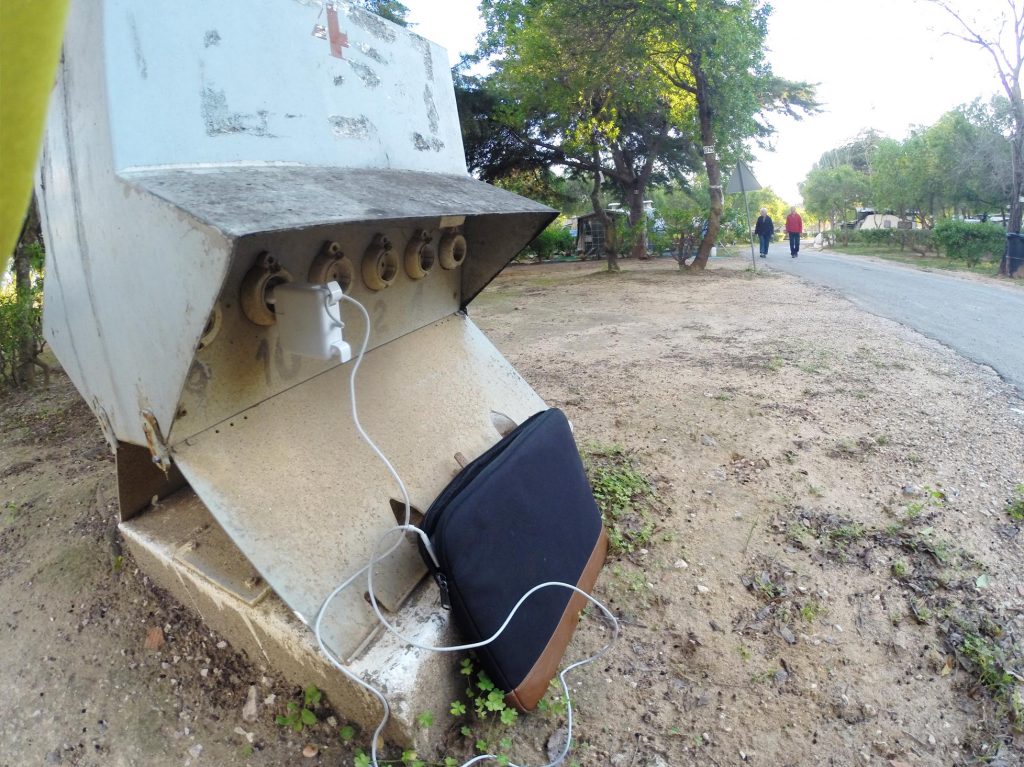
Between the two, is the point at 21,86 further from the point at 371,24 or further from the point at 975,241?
the point at 975,241

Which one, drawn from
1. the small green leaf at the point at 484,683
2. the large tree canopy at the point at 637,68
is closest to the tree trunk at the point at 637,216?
the large tree canopy at the point at 637,68

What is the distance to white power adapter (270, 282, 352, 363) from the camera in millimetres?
1650

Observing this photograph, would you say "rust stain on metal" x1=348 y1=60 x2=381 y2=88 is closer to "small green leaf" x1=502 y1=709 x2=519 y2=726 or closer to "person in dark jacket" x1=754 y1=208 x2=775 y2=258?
"small green leaf" x1=502 y1=709 x2=519 y2=726

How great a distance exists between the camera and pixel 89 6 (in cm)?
136

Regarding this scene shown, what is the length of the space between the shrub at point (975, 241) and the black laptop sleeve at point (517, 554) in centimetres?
1914

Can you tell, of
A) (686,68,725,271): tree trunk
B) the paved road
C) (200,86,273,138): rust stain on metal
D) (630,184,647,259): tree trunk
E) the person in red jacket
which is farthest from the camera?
the person in red jacket

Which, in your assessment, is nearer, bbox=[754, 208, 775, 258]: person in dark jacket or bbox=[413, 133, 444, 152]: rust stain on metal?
bbox=[413, 133, 444, 152]: rust stain on metal

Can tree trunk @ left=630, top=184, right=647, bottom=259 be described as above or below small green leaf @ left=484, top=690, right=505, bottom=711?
above

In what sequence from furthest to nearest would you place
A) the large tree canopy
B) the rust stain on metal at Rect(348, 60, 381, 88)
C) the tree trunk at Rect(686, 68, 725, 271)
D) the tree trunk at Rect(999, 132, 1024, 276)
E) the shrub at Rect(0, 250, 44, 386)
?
the tree trunk at Rect(999, 132, 1024, 276) < the tree trunk at Rect(686, 68, 725, 271) < the large tree canopy < the shrub at Rect(0, 250, 44, 386) < the rust stain on metal at Rect(348, 60, 381, 88)

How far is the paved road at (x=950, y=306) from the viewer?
5.40 m

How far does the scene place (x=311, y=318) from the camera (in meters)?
1.67

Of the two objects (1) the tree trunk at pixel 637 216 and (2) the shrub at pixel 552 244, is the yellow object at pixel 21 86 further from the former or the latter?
(2) the shrub at pixel 552 244

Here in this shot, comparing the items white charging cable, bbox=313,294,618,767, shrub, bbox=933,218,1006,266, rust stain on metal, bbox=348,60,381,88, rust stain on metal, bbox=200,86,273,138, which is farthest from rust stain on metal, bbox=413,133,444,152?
shrub, bbox=933,218,1006,266

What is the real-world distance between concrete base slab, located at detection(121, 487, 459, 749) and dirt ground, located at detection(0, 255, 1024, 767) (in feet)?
0.31
